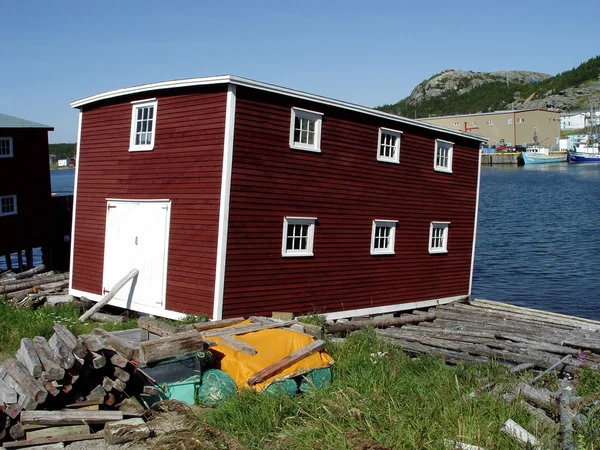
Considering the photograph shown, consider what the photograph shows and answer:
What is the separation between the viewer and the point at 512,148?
124m

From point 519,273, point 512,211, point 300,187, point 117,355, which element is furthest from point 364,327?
point 512,211

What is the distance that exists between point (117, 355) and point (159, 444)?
206cm

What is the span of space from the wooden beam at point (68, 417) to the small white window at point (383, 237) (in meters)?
12.1

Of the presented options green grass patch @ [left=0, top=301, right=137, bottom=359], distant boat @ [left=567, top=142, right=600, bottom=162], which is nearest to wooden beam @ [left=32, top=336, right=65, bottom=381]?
green grass patch @ [left=0, top=301, right=137, bottom=359]

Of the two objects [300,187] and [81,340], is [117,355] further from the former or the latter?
[300,187]

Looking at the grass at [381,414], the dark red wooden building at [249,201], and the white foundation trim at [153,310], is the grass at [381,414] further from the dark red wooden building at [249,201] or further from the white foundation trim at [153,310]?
the white foundation trim at [153,310]

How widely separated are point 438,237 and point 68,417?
650 inches

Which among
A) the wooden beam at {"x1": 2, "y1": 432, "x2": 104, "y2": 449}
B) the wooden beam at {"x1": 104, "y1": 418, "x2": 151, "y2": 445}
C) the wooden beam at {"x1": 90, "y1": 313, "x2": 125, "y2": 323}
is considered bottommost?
the wooden beam at {"x1": 2, "y1": 432, "x2": 104, "y2": 449}

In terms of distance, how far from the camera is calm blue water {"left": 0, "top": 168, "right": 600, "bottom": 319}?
102ft

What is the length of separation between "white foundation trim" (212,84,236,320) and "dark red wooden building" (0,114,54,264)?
14.6m

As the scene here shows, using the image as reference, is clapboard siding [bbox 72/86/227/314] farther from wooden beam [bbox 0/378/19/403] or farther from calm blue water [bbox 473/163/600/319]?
calm blue water [bbox 473/163/600/319]

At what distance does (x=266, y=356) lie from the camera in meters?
11.6

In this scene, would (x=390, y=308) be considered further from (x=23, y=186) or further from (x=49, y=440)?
(x=23, y=186)

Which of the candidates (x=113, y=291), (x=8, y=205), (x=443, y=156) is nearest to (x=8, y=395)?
(x=113, y=291)
